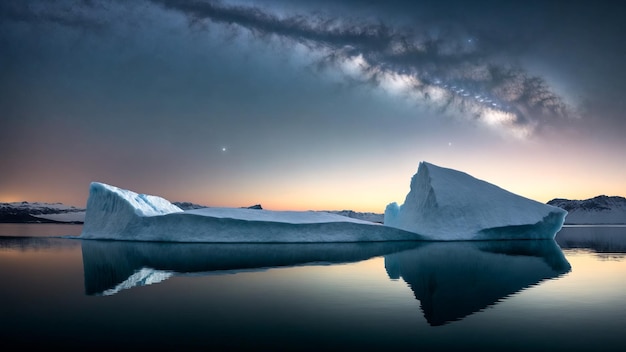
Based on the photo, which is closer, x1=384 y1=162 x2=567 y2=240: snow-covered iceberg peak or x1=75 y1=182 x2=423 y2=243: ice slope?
x1=75 y1=182 x2=423 y2=243: ice slope

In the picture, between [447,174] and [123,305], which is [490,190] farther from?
[123,305]

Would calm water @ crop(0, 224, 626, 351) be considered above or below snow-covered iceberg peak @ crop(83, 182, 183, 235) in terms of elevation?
below

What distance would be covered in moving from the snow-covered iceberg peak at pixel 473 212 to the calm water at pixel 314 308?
540 inches

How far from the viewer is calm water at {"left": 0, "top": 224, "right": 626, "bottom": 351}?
5207mm

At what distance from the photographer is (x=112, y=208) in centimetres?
2642

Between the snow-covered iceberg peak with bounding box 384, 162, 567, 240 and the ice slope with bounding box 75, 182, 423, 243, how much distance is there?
1864 millimetres

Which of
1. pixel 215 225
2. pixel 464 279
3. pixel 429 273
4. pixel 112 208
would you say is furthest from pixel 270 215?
pixel 464 279

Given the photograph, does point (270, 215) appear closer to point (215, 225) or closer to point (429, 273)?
point (215, 225)

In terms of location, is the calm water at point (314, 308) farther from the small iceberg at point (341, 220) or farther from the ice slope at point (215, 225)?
the small iceberg at point (341, 220)

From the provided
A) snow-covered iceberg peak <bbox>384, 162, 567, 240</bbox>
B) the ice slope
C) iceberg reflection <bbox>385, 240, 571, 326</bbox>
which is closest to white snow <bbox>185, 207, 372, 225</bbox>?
the ice slope

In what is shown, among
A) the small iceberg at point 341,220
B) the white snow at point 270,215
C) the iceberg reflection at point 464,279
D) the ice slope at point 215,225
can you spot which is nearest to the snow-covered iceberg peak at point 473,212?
the small iceberg at point 341,220

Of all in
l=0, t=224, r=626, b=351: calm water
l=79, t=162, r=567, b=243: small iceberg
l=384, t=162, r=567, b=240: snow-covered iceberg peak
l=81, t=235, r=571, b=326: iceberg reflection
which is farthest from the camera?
l=384, t=162, r=567, b=240: snow-covered iceberg peak

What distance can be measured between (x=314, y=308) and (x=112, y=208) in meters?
23.1

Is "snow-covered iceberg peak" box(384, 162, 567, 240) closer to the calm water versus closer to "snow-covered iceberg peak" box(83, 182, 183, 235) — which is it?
the calm water
